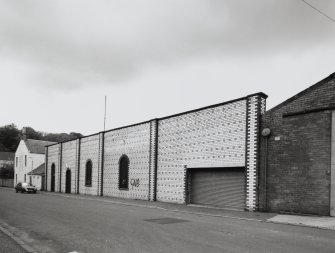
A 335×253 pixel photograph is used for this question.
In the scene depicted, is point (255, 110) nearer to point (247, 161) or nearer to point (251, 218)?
point (247, 161)

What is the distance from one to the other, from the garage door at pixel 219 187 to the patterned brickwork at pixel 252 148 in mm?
924

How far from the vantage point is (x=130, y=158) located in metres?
29.3

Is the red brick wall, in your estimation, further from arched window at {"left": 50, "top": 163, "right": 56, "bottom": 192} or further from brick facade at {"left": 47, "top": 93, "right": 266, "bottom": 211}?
arched window at {"left": 50, "top": 163, "right": 56, "bottom": 192}

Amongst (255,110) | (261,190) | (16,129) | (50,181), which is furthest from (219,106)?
(16,129)

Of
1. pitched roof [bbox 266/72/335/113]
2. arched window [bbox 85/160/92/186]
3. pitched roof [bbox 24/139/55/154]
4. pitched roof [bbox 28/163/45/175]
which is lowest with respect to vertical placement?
pitched roof [bbox 28/163/45/175]

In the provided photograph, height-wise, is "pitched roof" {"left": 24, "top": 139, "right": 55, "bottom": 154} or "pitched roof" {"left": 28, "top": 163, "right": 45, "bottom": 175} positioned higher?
"pitched roof" {"left": 24, "top": 139, "right": 55, "bottom": 154}

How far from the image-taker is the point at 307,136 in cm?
1600

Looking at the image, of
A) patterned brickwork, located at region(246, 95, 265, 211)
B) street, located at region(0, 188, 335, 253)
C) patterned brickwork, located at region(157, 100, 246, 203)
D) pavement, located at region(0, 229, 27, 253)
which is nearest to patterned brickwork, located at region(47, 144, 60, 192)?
patterned brickwork, located at region(157, 100, 246, 203)

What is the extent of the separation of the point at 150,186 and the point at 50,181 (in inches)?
1008

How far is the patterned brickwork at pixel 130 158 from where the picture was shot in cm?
2716

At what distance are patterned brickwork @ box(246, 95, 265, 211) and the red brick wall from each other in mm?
319

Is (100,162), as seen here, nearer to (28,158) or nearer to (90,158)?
(90,158)

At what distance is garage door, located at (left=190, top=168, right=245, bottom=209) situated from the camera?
1934 cm

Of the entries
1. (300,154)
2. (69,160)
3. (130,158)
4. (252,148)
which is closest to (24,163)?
(69,160)
